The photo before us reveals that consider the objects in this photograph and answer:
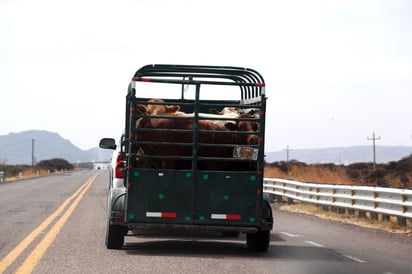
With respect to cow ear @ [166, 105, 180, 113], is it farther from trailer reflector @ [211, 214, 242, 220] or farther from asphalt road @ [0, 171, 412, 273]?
asphalt road @ [0, 171, 412, 273]

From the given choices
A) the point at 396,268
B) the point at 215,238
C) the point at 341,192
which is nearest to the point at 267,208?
the point at 396,268

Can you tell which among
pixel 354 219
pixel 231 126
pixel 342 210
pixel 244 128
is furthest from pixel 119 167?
pixel 342 210

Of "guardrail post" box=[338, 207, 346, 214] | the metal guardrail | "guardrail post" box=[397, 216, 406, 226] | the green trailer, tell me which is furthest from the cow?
"guardrail post" box=[338, 207, 346, 214]

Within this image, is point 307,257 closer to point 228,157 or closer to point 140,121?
point 228,157

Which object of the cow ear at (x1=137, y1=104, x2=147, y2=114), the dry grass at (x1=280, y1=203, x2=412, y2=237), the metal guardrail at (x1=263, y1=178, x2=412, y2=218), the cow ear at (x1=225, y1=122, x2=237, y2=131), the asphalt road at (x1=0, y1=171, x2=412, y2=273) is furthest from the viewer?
the dry grass at (x1=280, y1=203, x2=412, y2=237)

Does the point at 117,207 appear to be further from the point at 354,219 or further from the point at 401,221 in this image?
the point at 354,219

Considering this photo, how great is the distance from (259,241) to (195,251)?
1.03 meters

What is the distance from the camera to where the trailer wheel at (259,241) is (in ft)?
35.6

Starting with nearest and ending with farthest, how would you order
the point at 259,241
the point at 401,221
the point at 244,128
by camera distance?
the point at 244,128
the point at 259,241
the point at 401,221

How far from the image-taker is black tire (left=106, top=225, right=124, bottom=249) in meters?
10.7

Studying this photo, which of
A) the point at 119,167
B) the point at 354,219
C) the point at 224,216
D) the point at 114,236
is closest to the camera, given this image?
the point at 224,216

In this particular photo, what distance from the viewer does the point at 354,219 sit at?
715 inches

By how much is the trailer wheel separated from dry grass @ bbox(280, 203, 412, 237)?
4935mm

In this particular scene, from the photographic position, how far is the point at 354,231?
15289 mm
